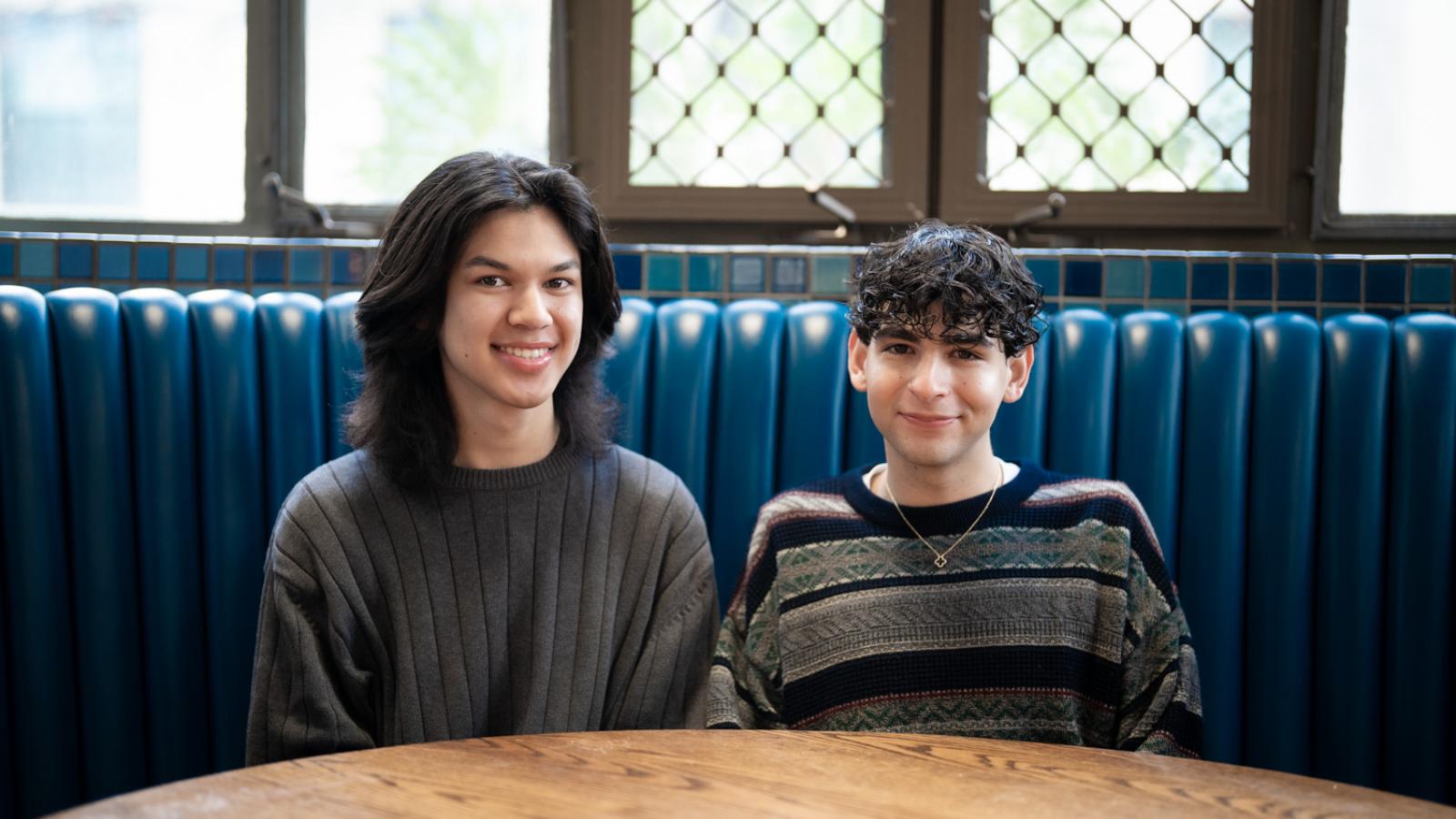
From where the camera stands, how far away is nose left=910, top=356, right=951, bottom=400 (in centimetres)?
156

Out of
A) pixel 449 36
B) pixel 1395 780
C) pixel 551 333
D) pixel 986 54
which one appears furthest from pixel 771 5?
pixel 1395 780

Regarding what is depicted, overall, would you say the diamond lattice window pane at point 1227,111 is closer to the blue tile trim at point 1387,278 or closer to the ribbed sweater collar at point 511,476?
the blue tile trim at point 1387,278

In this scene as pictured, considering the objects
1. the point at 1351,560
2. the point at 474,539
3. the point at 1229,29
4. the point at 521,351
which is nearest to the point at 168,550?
the point at 474,539

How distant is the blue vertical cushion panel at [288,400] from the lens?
6.65 ft

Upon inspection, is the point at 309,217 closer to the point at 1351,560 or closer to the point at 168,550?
the point at 168,550

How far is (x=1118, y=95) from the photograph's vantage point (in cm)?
238

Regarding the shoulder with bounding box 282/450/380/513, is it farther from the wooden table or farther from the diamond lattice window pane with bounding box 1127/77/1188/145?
the diamond lattice window pane with bounding box 1127/77/1188/145

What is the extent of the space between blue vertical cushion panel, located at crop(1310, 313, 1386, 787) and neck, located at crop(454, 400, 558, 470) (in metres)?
1.20

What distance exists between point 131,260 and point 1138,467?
6.01 ft

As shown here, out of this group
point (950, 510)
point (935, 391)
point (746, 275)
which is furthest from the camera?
point (746, 275)

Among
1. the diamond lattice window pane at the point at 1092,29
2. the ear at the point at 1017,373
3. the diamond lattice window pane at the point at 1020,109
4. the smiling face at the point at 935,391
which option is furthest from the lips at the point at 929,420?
the diamond lattice window pane at the point at 1092,29

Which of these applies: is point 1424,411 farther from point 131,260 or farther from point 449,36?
point 131,260

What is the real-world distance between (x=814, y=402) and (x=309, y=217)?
1.16 metres

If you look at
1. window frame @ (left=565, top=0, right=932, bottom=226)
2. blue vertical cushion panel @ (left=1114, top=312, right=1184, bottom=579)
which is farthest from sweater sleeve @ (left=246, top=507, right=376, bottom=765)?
blue vertical cushion panel @ (left=1114, top=312, right=1184, bottom=579)
